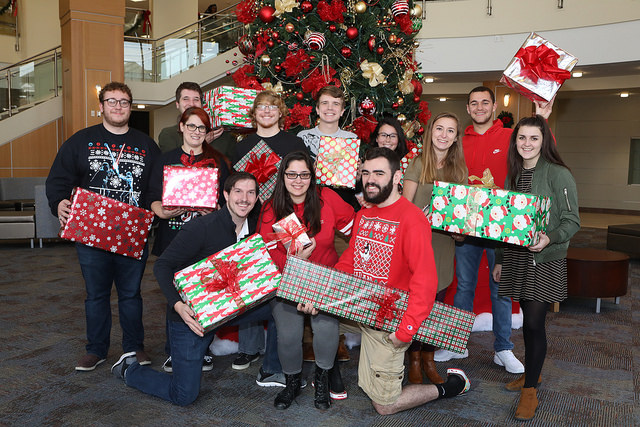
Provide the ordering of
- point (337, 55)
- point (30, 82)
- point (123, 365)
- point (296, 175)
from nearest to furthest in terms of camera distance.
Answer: point (296, 175) → point (123, 365) → point (337, 55) → point (30, 82)

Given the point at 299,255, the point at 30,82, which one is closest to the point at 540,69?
the point at 299,255

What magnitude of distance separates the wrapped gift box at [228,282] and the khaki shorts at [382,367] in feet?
2.02

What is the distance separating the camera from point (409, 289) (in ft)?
8.61

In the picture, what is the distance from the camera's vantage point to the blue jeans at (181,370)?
278cm

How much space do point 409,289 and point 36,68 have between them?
1168 centimetres

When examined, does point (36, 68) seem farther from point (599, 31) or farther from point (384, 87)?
point (599, 31)

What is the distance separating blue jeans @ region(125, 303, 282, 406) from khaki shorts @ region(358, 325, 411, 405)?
25.8 inches

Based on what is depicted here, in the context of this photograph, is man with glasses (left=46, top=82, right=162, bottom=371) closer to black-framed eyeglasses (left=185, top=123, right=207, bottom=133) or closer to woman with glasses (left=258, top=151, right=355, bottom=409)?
black-framed eyeglasses (left=185, top=123, right=207, bottom=133)

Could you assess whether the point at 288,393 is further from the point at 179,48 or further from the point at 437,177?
the point at 179,48

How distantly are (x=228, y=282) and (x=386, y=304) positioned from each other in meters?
0.81

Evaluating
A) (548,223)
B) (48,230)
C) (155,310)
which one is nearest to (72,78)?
(48,230)

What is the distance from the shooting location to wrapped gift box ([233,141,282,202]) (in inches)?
127

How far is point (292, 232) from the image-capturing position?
2.81 meters

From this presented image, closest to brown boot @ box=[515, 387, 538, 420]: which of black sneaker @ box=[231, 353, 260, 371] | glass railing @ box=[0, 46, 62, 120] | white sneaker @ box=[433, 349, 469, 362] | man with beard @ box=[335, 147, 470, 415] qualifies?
man with beard @ box=[335, 147, 470, 415]
